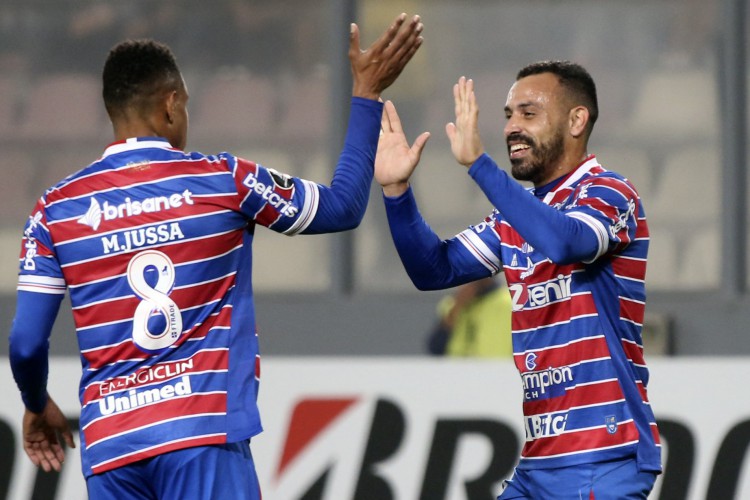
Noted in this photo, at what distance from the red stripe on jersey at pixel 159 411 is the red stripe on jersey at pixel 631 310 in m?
1.11

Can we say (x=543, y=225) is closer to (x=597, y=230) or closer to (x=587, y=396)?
(x=597, y=230)

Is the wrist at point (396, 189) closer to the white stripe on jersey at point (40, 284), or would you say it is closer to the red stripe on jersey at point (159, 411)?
the red stripe on jersey at point (159, 411)

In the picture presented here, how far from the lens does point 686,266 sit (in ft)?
28.7

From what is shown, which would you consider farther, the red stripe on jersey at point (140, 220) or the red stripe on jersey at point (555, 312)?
the red stripe on jersey at point (555, 312)

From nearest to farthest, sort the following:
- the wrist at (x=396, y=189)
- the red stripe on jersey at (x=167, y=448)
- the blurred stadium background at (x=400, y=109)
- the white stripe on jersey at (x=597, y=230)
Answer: the red stripe on jersey at (x=167, y=448) → the white stripe on jersey at (x=597, y=230) → the wrist at (x=396, y=189) → the blurred stadium background at (x=400, y=109)

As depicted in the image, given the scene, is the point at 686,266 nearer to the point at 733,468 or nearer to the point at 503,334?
the point at 503,334

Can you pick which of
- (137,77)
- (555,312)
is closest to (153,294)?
(137,77)

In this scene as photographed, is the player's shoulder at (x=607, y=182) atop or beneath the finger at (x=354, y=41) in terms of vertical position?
beneath

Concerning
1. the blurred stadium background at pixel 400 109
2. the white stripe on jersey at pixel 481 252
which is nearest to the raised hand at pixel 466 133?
the white stripe on jersey at pixel 481 252

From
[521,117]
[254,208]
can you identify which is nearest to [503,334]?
[521,117]

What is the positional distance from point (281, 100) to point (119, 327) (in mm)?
6005

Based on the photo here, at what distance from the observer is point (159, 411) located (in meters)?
3.41

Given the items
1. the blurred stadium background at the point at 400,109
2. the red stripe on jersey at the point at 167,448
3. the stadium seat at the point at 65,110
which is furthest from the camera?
the stadium seat at the point at 65,110

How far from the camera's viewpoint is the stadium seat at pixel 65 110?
9.38 m
